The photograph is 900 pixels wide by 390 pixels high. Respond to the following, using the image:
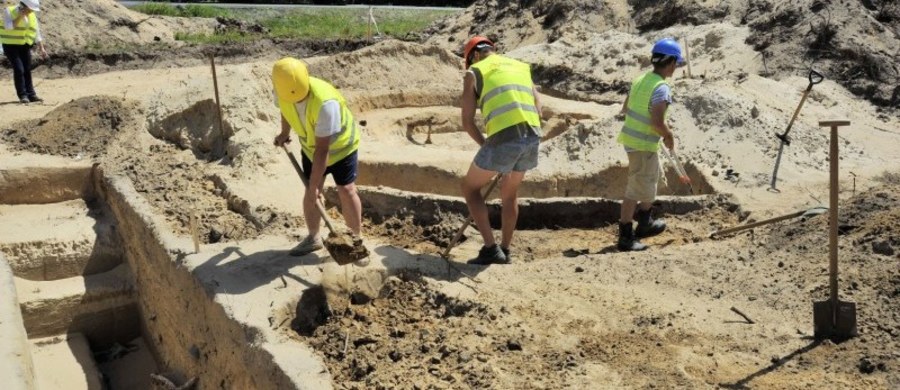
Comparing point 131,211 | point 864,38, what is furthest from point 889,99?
point 131,211

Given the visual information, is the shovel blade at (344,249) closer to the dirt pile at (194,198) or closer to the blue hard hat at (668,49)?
the dirt pile at (194,198)

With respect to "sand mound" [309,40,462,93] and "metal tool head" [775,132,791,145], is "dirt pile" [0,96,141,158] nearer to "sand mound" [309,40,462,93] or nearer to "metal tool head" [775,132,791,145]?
"sand mound" [309,40,462,93]

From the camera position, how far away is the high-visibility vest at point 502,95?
5.65 meters

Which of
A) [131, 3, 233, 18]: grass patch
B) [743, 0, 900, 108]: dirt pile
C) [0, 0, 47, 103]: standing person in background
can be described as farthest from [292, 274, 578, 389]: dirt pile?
[131, 3, 233, 18]: grass patch

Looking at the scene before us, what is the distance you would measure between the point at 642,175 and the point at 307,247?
102 inches

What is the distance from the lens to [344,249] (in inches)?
211

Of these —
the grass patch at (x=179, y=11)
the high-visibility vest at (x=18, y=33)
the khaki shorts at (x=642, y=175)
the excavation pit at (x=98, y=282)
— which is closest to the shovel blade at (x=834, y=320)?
the khaki shorts at (x=642, y=175)

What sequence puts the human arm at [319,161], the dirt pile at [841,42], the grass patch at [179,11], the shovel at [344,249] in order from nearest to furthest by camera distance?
the shovel at [344,249] → the human arm at [319,161] → the dirt pile at [841,42] → the grass patch at [179,11]

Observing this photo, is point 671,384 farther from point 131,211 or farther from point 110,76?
point 110,76

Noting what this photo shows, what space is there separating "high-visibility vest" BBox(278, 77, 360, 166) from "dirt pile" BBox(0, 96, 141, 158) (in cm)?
338

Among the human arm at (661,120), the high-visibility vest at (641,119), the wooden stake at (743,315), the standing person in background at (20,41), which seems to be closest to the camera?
the wooden stake at (743,315)

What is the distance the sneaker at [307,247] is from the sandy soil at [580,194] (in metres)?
0.60

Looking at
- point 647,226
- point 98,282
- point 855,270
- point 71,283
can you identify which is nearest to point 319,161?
point 647,226

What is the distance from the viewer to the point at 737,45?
1259cm
